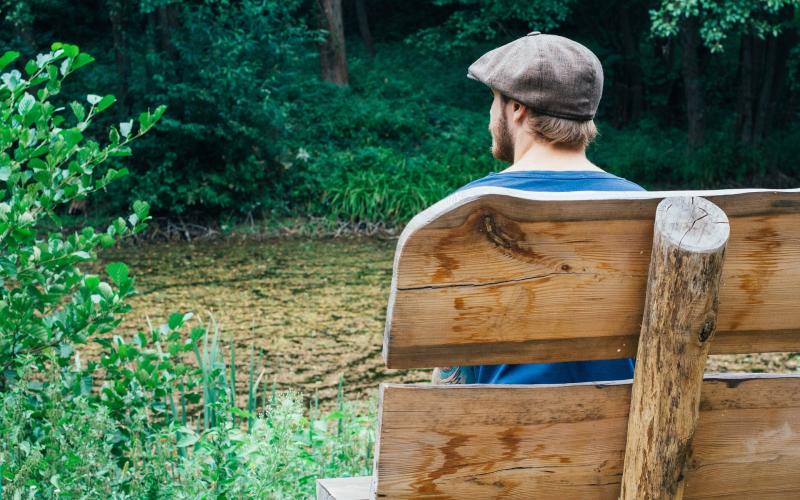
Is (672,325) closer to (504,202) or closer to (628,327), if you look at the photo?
(628,327)

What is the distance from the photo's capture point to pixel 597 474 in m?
1.70

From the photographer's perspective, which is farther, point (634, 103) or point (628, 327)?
point (634, 103)

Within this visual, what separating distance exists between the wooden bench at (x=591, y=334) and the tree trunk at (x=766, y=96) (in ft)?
49.8

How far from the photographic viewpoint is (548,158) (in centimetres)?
225

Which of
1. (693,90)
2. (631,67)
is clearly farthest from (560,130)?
(631,67)

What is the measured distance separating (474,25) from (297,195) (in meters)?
5.20

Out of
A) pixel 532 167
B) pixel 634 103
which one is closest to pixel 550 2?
pixel 634 103

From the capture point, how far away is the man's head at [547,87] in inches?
86.6

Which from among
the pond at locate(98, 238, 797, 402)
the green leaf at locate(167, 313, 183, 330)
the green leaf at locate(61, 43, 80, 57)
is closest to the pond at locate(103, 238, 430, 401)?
the pond at locate(98, 238, 797, 402)

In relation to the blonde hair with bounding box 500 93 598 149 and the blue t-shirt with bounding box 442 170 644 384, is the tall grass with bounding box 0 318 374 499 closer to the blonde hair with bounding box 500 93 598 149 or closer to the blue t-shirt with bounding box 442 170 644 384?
the blue t-shirt with bounding box 442 170 644 384

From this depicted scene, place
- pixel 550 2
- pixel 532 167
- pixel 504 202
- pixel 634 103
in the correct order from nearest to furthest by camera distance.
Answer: pixel 504 202
pixel 532 167
pixel 550 2
pixel 634 103

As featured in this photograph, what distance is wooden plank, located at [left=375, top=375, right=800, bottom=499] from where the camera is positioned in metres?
1.55

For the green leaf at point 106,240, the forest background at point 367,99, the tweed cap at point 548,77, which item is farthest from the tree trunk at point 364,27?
the tweed cap at point 548,77

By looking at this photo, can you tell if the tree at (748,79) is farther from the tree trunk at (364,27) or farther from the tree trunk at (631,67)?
the tree trunk at (364,27)
